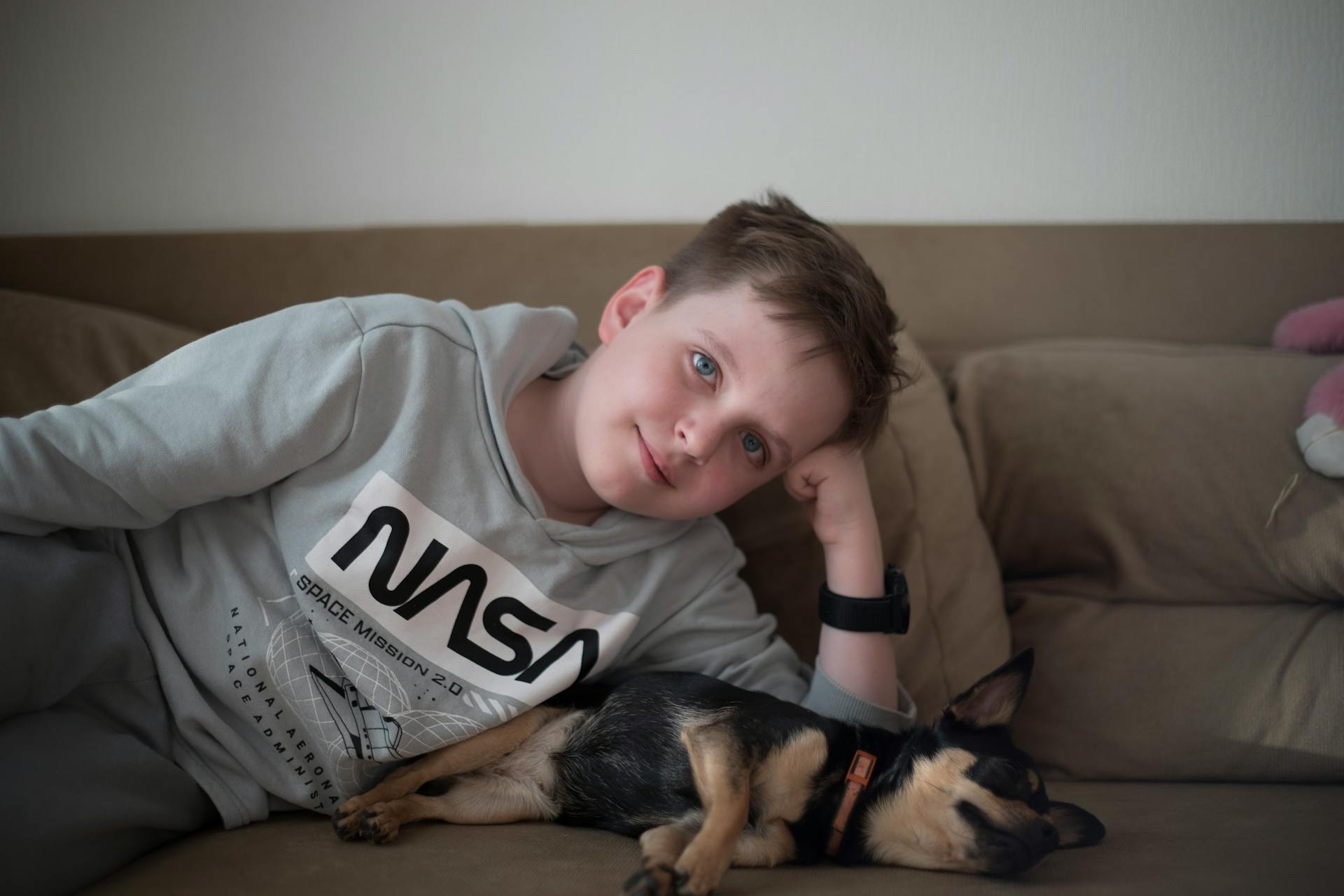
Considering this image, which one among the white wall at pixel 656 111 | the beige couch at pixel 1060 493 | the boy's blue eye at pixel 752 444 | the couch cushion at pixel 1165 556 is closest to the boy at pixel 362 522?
the boy's blue eye at pixel 752 444

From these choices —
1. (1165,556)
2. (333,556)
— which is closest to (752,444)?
(333,556)

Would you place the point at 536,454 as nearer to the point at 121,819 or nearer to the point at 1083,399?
the point at 121,819

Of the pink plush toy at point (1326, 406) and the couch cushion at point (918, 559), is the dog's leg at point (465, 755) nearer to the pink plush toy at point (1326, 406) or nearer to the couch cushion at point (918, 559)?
the couch cushion at point (918, 559)

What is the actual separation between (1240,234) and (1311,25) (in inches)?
15.0

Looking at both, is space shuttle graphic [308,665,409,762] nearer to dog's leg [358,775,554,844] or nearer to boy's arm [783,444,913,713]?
dog's leg [358,775,554,844]

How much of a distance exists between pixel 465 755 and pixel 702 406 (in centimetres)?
53

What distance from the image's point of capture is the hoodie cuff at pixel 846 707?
3.70 ft

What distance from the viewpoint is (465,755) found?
3.51 feet

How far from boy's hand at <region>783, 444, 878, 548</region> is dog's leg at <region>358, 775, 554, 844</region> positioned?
530 mm

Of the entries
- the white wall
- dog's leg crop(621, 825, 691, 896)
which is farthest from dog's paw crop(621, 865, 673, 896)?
the white wall

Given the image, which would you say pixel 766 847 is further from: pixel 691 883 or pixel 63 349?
pixel 63 349

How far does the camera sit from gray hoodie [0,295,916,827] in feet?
3.21

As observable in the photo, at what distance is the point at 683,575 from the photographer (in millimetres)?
1194

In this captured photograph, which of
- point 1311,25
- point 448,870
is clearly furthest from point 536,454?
point 1311,25
